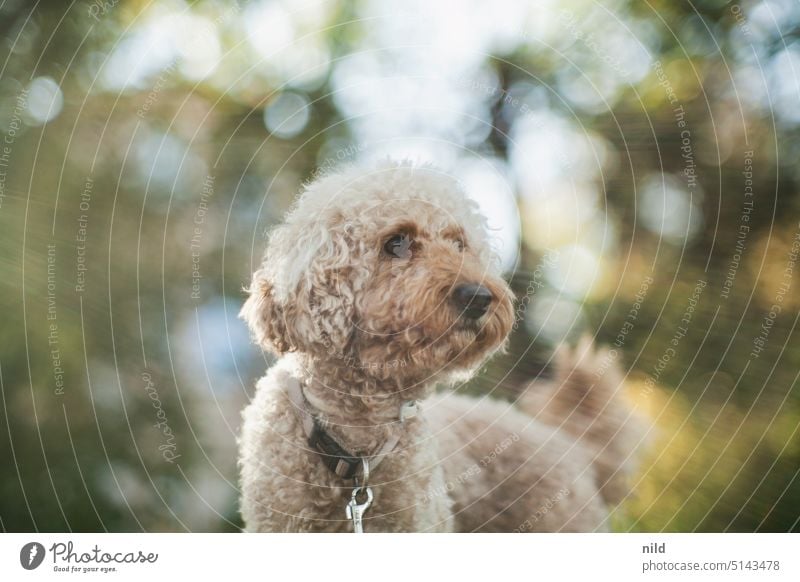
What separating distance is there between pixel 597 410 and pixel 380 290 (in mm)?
665

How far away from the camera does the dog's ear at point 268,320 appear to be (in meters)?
0.98

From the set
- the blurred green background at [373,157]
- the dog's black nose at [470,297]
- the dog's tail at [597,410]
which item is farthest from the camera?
the dog's tail at [597,410]

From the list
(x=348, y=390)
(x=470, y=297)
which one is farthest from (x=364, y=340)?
(x=470, y=297)

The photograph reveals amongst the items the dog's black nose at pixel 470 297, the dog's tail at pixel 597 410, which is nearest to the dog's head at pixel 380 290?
the dog's black nose at pixel 470 297

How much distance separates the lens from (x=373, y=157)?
3.70 feet

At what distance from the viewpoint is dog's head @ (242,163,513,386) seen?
3.16 ft

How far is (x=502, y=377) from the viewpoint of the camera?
1302 mm
